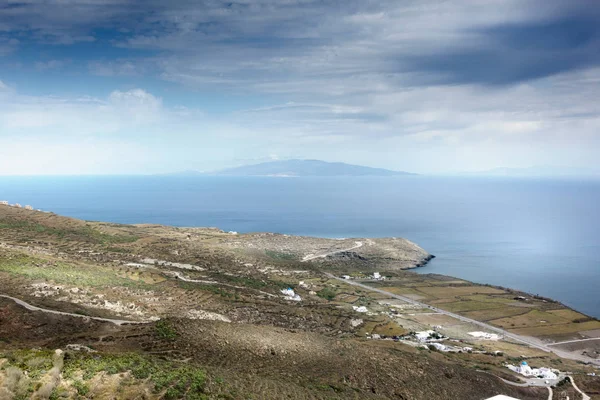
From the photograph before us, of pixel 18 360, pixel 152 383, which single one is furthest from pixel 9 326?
pixel 152 383

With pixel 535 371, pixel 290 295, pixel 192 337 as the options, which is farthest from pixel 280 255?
pixel 192 337

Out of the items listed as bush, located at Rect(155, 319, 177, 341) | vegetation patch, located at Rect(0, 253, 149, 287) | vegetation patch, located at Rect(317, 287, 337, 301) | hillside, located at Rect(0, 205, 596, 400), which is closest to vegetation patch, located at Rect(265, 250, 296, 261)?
hillside, located at Rect(0, 205, 596, 400)

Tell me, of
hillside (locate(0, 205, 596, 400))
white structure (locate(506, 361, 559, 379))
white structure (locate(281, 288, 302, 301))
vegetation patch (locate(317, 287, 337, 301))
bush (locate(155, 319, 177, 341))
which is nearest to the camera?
hillside (locate(0, 205, 596, 400))

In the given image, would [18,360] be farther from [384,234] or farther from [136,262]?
[384,234]

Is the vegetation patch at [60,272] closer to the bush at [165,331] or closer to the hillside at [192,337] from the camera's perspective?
Result: the hillside at [192,337]

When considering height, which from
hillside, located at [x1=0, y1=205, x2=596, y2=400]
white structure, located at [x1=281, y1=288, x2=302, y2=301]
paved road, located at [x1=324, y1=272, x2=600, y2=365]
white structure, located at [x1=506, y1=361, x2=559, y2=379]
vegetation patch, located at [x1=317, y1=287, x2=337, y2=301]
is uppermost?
hillside, located at [x1=0, y1=205, x2=596, y2=400]

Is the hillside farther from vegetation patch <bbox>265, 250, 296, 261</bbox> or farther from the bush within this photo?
vegetation patch <bbox>265, 250, 296, 261</bbox>
